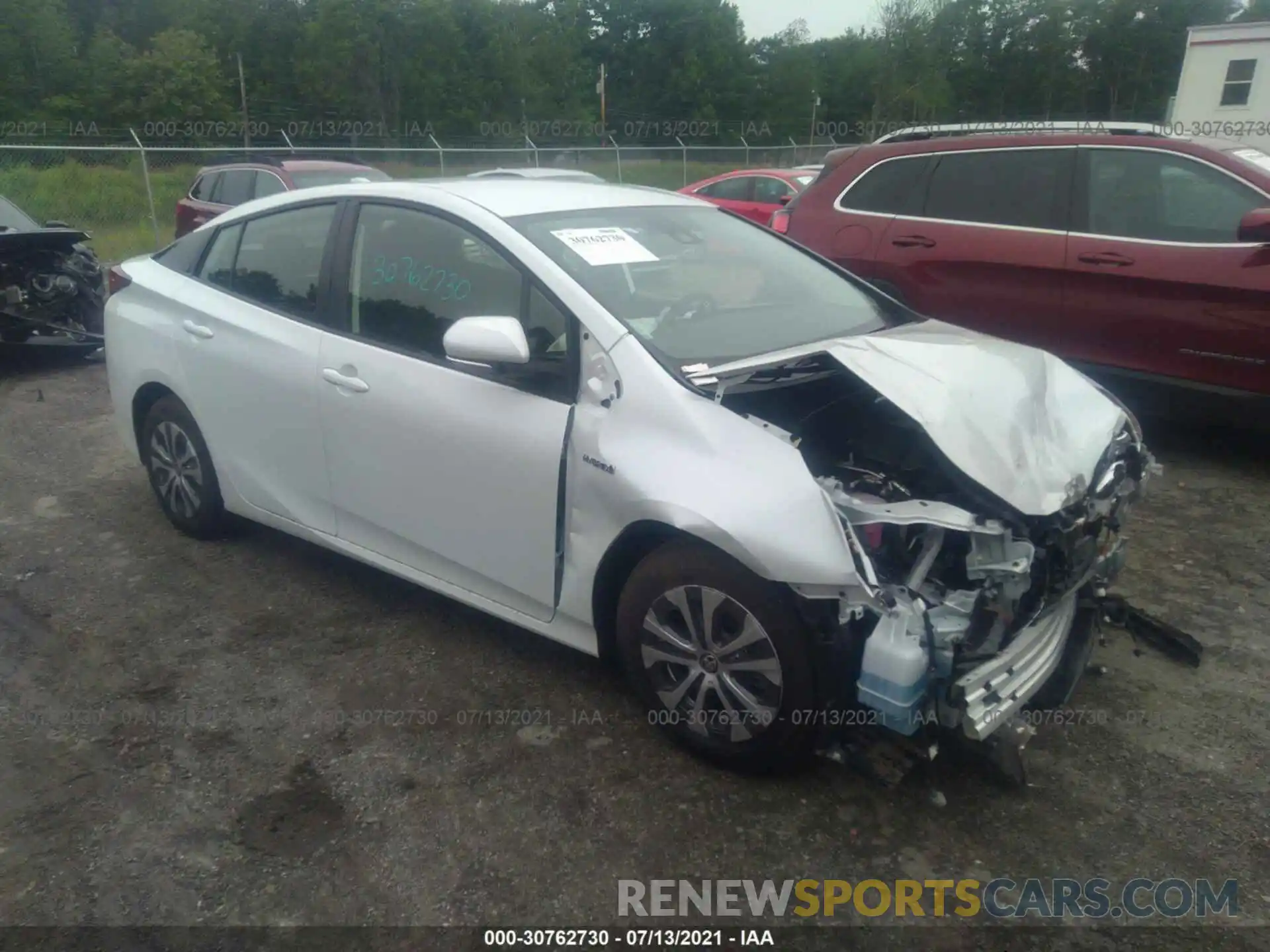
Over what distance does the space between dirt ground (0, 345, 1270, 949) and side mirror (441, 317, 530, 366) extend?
1170mm

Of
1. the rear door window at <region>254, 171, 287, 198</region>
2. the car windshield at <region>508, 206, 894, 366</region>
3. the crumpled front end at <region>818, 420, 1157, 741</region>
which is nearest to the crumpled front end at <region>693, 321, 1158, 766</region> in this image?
the crumpled front end at <region>818, 420, 1157, 741</region>

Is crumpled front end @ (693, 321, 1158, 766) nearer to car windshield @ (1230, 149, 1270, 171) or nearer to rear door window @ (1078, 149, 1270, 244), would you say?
rear door window @ (1078, 149, 1270, 244)

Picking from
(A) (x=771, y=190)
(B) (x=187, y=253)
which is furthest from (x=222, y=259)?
(A) (x=771, y=190)

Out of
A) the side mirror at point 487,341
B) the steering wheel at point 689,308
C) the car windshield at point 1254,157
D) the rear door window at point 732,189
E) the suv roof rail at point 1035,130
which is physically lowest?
the rear door window at point 732,189

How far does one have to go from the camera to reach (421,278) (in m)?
3.52

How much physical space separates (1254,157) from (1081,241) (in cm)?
99

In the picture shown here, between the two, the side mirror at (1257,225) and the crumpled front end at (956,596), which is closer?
the crumpled front end at (956,596)

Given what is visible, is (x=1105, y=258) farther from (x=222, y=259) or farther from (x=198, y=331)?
(x=198, y=331)

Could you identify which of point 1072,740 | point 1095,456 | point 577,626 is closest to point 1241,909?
point 1072,740

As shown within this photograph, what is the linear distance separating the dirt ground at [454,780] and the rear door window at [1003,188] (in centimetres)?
238

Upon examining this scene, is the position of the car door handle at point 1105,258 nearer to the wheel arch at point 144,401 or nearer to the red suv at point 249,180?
the wheel arch at point 144,401

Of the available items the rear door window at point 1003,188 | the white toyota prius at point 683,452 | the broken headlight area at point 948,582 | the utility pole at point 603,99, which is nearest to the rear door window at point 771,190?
the rear door window at point 1003,188

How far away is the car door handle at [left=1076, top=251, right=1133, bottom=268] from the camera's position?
5.34 meters

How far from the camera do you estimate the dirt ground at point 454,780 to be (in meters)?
2.55
